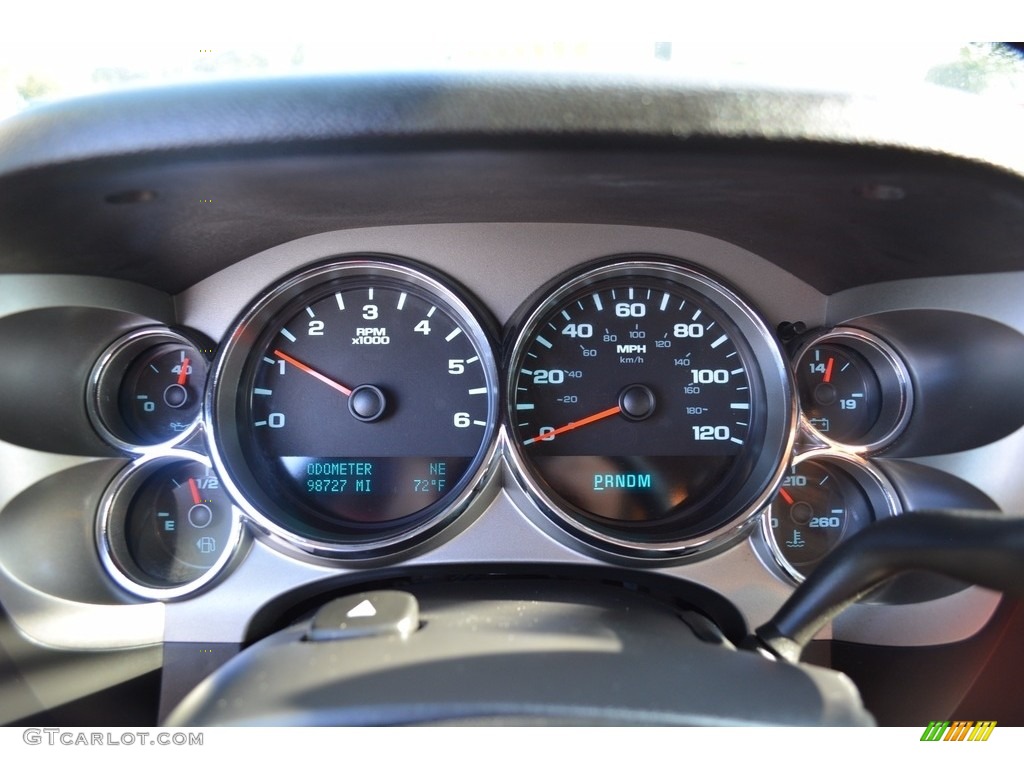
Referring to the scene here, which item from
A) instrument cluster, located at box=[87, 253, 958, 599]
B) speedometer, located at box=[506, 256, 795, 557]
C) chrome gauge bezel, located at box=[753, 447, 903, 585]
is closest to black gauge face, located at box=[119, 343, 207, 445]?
instrument cluster, located at box=[87, 253, 958, 599]

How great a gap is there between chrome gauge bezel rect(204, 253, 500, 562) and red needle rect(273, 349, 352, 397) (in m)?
0.09

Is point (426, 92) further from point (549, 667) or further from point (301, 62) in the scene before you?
point (549, 667)

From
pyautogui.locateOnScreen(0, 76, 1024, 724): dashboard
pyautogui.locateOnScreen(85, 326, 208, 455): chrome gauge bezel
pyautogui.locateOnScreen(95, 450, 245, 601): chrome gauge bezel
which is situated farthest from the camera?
pyautogui.locateOnScreen(85, 326, 208, 455): chrome gauge bezel

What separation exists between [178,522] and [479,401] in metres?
0.97

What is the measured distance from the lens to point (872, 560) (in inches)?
54.1

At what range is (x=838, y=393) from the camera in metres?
2.30

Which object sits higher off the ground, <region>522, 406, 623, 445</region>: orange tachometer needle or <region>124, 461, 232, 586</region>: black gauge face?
<region>522, 406, 623, 445</region>: orange tachometer needle

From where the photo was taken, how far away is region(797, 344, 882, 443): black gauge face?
229cm

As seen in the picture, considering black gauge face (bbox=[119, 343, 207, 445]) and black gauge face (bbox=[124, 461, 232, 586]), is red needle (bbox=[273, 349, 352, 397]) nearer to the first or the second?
black gauge face (bbox=[119, 343, 207, 445])

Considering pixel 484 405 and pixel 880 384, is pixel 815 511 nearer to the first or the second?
pixel 880 384

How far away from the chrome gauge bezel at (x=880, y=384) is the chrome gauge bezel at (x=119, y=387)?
178cm

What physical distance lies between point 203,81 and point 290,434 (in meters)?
1.18

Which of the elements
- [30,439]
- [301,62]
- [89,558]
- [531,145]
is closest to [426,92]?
[531,145]

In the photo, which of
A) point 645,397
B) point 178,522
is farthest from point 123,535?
point 645,397
